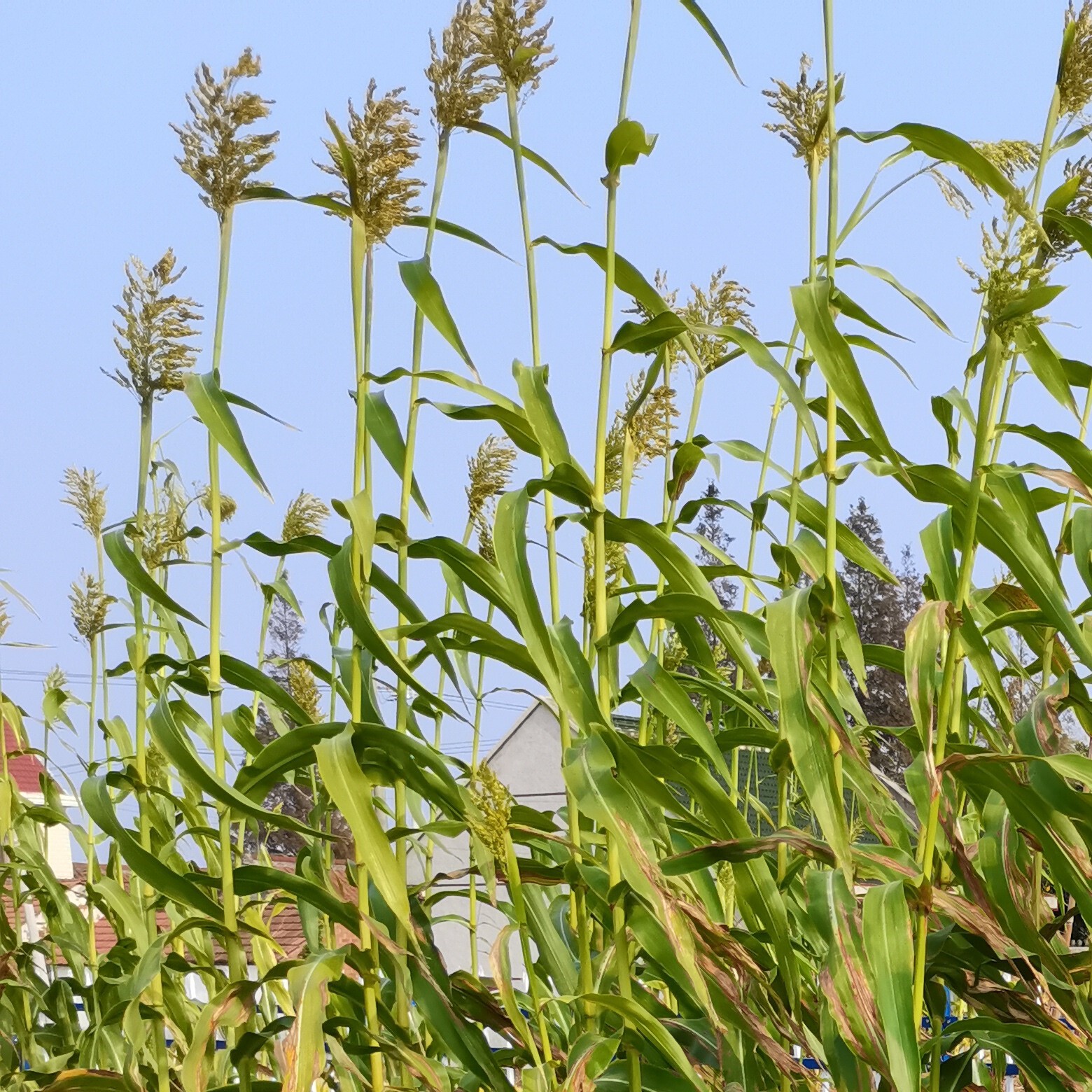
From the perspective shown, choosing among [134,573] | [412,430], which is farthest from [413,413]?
[134,573]

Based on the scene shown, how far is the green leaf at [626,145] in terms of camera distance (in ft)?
3.57

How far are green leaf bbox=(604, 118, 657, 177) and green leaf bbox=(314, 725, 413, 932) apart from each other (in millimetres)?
569

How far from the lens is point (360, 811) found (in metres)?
1.02

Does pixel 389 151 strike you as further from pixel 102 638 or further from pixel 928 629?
pixel 102 638

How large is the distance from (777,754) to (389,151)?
0.65m

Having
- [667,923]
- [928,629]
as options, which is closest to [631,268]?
[928,629]

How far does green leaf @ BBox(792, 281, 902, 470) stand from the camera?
1008mm

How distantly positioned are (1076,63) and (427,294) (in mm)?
619

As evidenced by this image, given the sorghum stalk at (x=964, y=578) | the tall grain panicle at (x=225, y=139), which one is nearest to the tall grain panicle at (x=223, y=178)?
the tall grain panicle at (x=225, y=139)

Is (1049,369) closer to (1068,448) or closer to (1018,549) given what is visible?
(1068,448)

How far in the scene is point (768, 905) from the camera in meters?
1.10

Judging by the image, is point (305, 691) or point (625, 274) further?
point (305, 691)

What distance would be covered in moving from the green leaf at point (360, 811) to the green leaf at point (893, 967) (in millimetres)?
379

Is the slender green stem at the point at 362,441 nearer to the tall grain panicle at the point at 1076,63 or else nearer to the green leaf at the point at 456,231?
the green leaf at the point at 456,231
